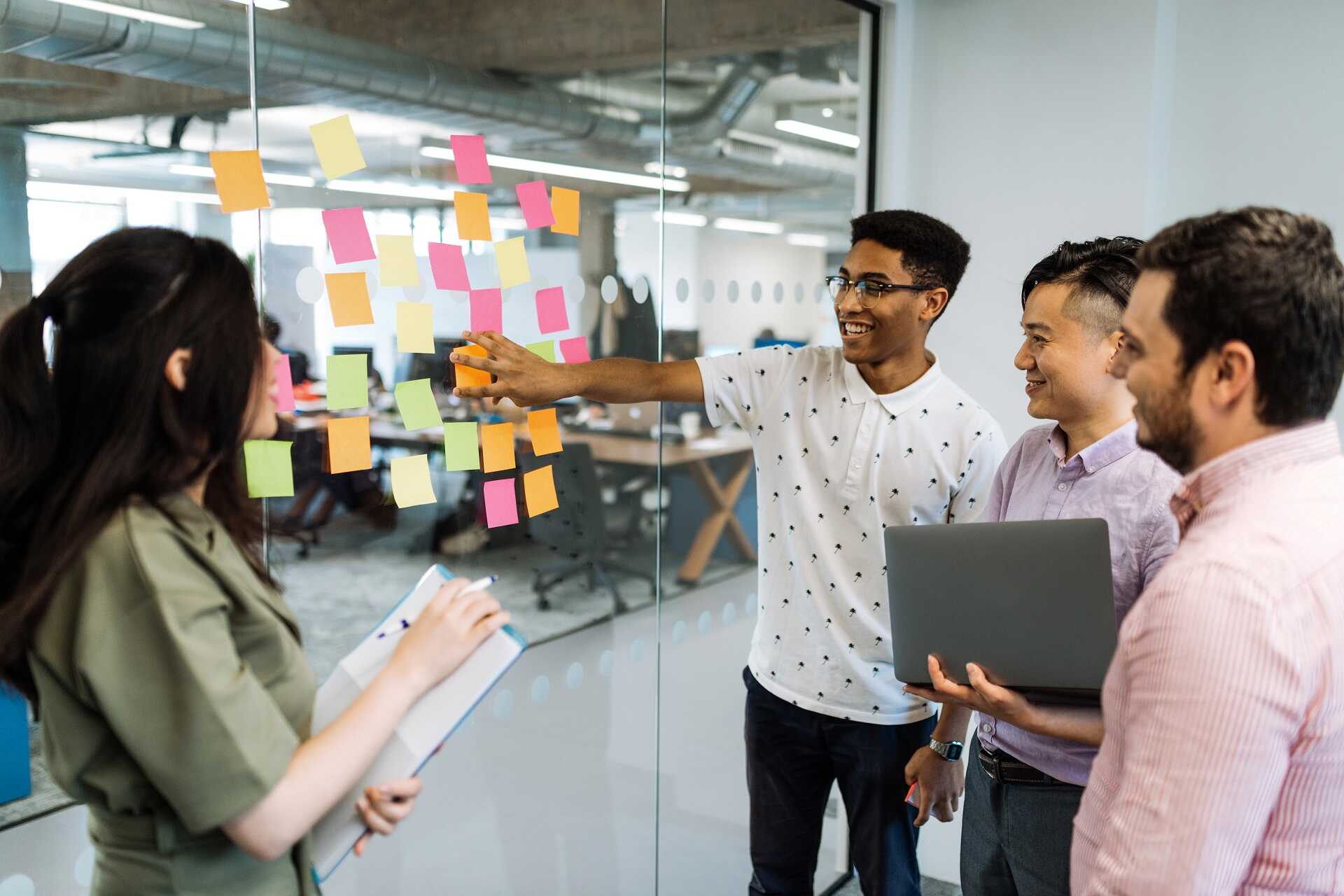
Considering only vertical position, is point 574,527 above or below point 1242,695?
below

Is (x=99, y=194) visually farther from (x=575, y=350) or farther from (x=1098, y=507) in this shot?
(x=1098, y=507)

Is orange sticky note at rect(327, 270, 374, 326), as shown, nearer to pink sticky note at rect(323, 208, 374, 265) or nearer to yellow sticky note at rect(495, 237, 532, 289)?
pink sticky note at rect(323, 208, 374, 265)

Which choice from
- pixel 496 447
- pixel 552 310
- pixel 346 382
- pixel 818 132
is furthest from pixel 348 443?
pixel 818 132

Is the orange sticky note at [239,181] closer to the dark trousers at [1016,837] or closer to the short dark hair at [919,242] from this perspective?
the short dark hair at [919,242]

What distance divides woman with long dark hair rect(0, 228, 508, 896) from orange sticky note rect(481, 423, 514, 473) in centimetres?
93

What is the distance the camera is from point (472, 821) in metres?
2.21

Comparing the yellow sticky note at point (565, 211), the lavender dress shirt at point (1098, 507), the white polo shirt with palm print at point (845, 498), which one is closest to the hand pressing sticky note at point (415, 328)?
the yellow sticky note at point (565, 211)

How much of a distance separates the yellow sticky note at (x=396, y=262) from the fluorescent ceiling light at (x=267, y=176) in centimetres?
17

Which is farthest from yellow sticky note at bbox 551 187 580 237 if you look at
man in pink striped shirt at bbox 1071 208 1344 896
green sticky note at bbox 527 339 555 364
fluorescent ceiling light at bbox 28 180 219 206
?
man in pink striped shirt at bbox 1071 208 1344 896

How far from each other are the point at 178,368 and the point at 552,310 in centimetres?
117

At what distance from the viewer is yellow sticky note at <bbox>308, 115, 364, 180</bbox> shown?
1.78 metres

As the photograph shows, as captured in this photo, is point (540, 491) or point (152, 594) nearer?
point (152, 594)

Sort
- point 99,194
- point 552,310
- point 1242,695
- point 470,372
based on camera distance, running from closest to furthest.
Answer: point 1242,695
point 99,194
point 470,372
point 552,310

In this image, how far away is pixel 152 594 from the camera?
3.43 feet
